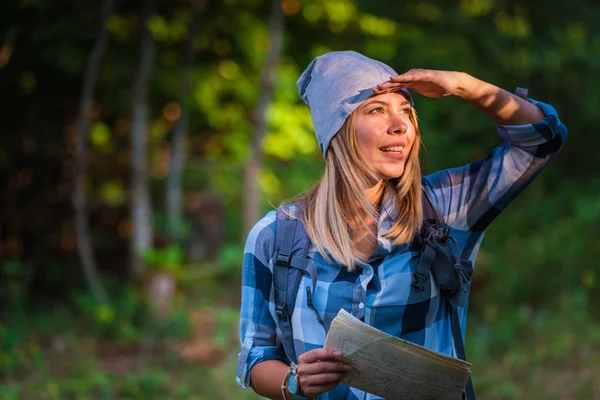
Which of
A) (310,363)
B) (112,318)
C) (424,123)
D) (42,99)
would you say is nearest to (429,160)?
(424,123)

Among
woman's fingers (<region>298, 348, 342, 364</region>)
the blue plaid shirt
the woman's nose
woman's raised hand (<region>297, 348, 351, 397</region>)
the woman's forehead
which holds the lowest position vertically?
woman's raised hand (<region>297, 348, 351, 397</region>)

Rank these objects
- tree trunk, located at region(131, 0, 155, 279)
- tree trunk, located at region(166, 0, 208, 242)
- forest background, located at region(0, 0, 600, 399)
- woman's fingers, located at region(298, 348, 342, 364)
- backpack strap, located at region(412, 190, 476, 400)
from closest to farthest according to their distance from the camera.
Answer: woman's fingers, located at region(298, 348, 342, 364) → backpack strap, located at region(412, 190, 476, 400) → forest background, located at region(0, 0, 600, 399) → tree trunk, located at region(131, 0, 155, 279) → tree trunk, located at region(166, 0, 208, 242)

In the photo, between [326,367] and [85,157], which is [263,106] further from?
[326,367]

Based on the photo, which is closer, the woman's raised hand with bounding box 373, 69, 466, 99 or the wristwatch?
the wristwatch

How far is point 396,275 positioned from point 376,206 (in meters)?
0.24

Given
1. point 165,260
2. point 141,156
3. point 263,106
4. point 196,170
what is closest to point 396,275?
point 165,260

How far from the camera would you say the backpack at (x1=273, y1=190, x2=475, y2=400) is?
2137 mm

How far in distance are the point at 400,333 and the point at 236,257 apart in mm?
5329

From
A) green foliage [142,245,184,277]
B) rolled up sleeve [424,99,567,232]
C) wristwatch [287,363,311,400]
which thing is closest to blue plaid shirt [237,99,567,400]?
rolled up sleeve [424,99,567,232]

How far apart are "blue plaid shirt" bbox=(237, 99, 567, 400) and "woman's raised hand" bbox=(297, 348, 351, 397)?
0.19 metres

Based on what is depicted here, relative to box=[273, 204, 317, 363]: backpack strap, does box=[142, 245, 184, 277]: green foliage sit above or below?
below

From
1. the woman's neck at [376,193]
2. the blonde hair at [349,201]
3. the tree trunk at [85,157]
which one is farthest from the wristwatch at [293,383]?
the tree trunk at [85,157]

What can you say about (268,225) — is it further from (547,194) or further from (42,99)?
(42,99)

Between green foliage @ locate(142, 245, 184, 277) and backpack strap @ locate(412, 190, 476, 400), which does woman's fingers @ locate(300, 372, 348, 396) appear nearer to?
backpack strap @ locate(412, 190, 476, 400)
